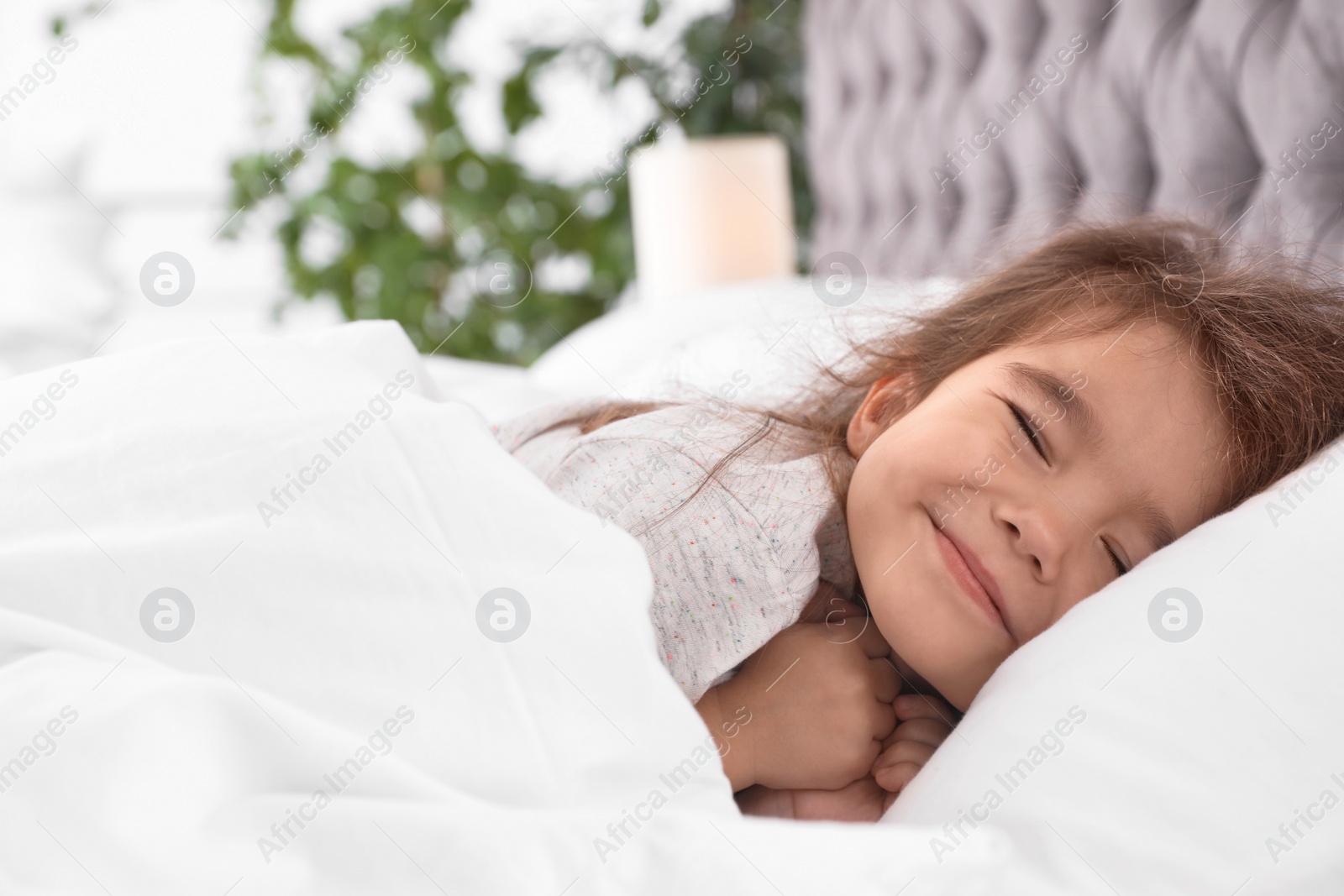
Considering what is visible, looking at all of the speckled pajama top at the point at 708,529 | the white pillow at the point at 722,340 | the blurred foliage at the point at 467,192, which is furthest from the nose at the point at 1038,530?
the blurred foliage at the point at 467,192

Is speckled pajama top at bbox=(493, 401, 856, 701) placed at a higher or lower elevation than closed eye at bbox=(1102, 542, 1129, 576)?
higher

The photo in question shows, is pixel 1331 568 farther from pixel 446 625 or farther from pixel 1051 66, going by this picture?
pixel 1051 66

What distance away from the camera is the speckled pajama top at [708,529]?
70 cm

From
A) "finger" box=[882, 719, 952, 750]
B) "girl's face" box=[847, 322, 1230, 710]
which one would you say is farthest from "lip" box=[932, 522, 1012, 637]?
"finger" box=[882, 719, 952, 750]

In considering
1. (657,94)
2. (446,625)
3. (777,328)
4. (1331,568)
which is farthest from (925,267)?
(446,625)

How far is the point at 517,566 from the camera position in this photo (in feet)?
1.83

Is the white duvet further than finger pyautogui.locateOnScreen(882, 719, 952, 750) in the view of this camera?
No

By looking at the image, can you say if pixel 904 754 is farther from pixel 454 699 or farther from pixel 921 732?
pixel 454 699

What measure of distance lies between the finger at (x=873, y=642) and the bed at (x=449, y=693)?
19cm

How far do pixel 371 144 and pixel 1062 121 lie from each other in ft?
6.56

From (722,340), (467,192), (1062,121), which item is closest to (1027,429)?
(722,340)

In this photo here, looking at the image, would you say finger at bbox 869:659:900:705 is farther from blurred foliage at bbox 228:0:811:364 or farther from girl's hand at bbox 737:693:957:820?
blurred foliage at bbox 228:0:811:364

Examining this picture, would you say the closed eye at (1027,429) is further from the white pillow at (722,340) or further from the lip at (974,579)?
the white pillow at (722,340)

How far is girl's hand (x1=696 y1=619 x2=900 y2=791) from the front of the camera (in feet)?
2.36
